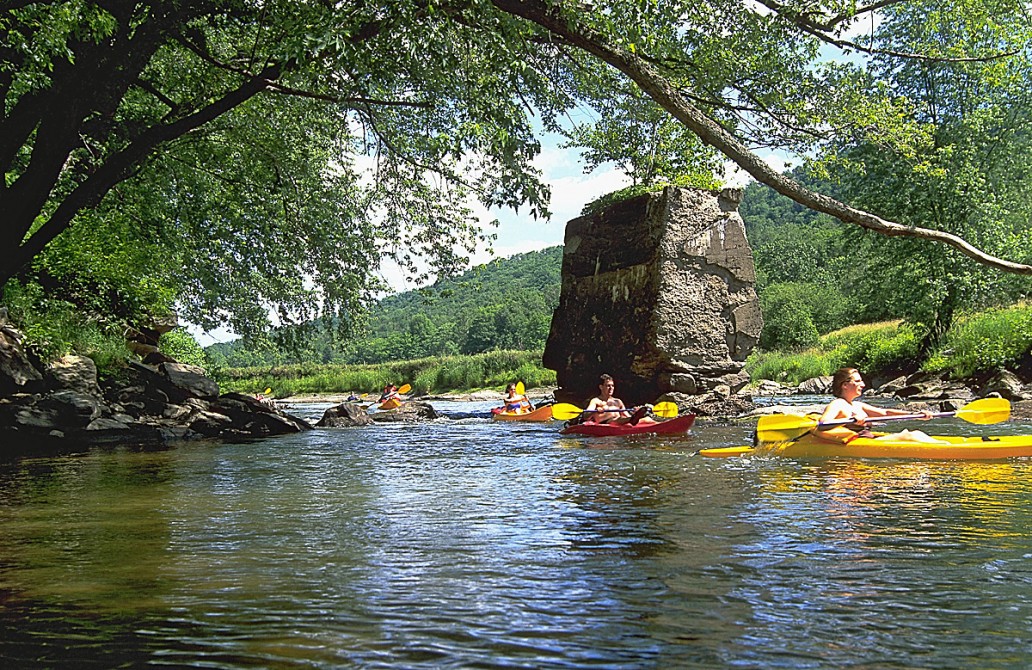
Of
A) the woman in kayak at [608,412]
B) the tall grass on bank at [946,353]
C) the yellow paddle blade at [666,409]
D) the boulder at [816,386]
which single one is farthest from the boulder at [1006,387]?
the boulder at [816,386]

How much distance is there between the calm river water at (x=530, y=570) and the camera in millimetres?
2695

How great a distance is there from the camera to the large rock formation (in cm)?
1502

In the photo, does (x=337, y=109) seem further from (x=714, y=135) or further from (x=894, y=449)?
(x=894, y=449)

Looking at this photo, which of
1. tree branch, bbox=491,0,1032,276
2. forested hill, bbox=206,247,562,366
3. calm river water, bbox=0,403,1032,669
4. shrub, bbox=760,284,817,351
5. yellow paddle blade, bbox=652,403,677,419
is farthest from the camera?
forested hill, bbox=206,247,562,366

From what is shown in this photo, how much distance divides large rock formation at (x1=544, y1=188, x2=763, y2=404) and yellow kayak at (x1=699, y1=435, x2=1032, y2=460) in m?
5.70

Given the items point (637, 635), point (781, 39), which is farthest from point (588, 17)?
point (637, 635)

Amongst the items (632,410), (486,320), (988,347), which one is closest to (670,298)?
(632,410)

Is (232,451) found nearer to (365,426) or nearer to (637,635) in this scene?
(365,426)

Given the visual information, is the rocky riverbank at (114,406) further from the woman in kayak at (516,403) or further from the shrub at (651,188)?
the shrub at (651,188)

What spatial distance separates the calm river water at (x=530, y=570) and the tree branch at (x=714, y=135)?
6.01ft

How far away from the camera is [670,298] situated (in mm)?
14938

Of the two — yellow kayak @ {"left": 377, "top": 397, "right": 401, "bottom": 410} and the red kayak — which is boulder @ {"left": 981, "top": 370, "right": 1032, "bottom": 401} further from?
yellow kayak @ {"left": 377, "top": 397, "right": 401, "bottom": 410}

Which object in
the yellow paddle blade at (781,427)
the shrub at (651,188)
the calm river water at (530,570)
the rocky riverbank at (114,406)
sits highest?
the shrub at (651,188)

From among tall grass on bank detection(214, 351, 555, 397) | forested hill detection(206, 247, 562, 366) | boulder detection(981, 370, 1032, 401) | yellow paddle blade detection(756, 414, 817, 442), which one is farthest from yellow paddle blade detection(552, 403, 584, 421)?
forested hill detection(206, 247, 562, 366)
